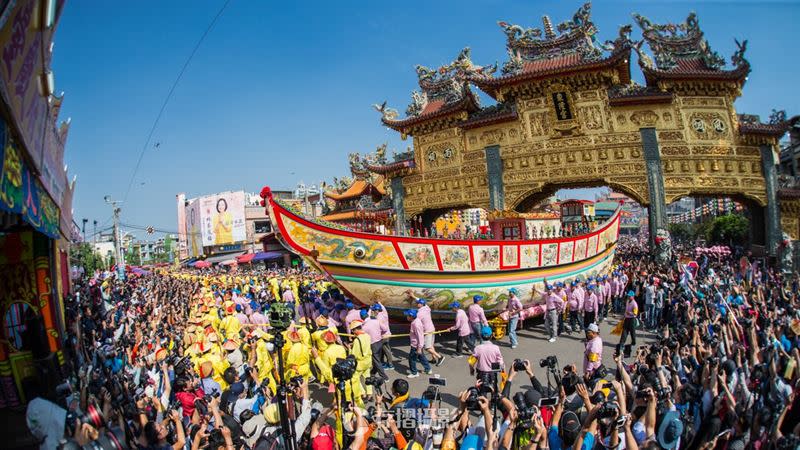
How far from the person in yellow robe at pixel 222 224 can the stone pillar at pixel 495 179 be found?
126ft

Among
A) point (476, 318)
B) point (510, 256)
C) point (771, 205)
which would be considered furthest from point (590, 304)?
point (771, 205)

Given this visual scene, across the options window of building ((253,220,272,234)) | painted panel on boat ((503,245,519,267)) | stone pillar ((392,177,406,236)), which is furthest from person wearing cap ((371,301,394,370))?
window of building ((253,220,272,234))

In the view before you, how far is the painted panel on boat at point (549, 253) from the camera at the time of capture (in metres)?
12.6

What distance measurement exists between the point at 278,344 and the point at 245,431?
1.22 meters

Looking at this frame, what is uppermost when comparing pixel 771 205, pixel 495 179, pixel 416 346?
pixel 495 179

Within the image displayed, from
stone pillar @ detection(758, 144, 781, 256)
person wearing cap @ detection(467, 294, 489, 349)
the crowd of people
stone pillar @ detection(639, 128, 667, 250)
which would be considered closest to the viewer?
the crowd of people

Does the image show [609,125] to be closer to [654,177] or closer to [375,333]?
[654,177]

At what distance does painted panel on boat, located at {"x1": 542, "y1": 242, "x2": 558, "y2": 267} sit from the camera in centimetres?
1261

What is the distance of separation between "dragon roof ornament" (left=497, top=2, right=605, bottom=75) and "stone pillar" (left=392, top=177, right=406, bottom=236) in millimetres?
8166

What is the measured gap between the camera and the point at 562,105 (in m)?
19.9

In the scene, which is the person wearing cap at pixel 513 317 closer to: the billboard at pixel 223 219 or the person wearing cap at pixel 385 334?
the person wearing cap at pixel 385 334

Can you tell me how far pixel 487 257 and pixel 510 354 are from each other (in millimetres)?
2514

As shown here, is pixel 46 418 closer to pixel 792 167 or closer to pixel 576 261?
pixel 576 261

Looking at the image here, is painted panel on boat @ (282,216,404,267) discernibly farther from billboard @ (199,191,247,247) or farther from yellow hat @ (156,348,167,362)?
billboard @ (199,191,247,247)
